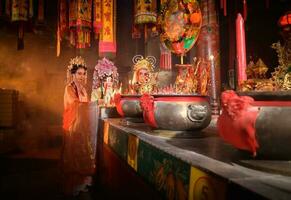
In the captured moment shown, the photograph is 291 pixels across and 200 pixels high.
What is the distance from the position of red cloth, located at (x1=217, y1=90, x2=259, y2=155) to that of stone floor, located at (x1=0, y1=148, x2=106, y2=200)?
285cm

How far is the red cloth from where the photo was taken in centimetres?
101

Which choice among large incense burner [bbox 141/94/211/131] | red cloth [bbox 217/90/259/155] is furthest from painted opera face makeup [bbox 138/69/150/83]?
red cloth [bbox 217/90/259/155]

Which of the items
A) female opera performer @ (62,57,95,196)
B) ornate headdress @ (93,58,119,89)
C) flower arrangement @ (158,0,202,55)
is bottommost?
female opera performer @ (62,57,95,196)

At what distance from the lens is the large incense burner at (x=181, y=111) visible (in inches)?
73.0

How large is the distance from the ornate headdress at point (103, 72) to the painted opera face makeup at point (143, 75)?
2.86m

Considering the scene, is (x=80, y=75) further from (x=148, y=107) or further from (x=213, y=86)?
(x=148, y=107)

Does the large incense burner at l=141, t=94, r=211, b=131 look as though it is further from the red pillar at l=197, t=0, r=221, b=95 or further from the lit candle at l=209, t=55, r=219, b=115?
the red pillar at l=197, t=0, r=221, b=95

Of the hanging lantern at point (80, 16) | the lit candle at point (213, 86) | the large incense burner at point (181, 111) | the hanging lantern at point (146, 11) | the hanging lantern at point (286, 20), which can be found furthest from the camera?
the hanging lantern at point (80, 16)

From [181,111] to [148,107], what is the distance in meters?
0.29

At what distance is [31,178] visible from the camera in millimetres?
5176

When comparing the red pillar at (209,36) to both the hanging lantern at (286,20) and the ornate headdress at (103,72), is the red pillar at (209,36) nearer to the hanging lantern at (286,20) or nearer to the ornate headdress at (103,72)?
the hanging lantern at (286,20)

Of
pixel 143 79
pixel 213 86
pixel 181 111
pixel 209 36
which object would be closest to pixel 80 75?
pixel 143 79

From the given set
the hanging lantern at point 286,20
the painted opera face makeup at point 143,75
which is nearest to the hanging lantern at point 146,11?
the painted opera face makeup at point 143,75

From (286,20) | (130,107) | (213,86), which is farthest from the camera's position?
(286,20)
